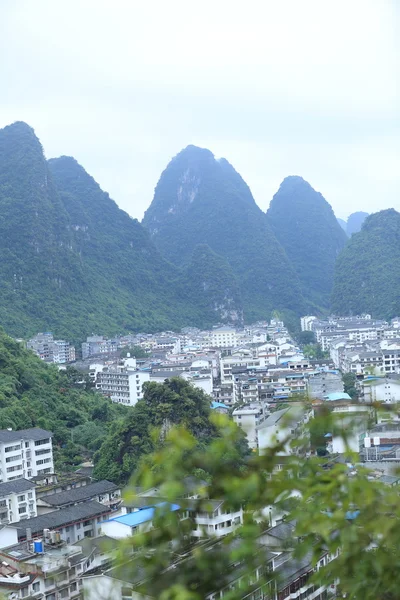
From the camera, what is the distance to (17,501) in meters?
10.3

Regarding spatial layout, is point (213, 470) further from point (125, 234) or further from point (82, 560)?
point (125, 234)

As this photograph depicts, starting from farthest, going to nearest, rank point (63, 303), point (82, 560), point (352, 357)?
1. point (63, 303)
2. point (352, 357)
3. point (82, 560)

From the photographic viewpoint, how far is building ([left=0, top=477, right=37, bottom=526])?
10.2 metres

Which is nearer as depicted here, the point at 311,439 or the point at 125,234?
the point at 311,439

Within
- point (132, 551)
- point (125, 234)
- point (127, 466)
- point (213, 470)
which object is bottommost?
point (127, 466)

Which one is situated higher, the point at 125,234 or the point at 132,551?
the point at 125,234

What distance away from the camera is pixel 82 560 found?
708 centimetres

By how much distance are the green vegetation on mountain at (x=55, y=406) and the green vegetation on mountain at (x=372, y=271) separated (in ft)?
80.8

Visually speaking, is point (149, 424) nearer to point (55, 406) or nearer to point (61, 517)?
point (61, 517)

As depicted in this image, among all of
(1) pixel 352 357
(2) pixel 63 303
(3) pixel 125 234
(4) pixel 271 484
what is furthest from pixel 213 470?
(3) pixel 125 234

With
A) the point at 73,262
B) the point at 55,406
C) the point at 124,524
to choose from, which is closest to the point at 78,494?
the point at 124,524

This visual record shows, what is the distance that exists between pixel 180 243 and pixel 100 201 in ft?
36.1

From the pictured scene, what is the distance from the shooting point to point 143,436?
1249 centimetres

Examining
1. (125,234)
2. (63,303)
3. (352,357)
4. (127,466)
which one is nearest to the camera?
(127,466)
